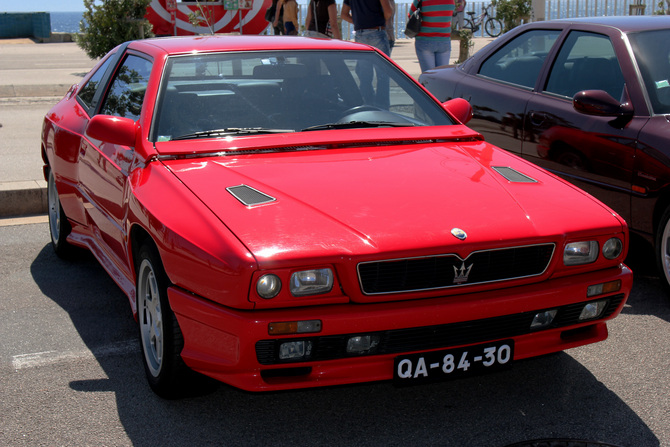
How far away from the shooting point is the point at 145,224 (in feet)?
11.0

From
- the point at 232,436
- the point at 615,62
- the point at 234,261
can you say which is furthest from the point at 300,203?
the point at 615,62

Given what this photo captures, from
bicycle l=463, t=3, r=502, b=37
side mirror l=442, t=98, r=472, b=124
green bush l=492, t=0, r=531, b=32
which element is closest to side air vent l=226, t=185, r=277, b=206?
side mirror l=442, t=98, r=472, b=124

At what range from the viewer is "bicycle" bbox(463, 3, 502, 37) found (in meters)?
29.9

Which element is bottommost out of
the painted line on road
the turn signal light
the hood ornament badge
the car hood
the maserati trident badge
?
the painted line on road

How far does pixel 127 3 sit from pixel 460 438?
13793mm

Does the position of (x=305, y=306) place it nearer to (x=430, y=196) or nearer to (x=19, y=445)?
(x=430, y=196)

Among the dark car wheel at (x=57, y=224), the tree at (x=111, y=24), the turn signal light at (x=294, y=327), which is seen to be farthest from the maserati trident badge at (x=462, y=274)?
the tree at (x=111, y=24)

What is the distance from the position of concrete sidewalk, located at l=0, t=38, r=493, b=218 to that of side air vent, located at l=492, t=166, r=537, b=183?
4.31m

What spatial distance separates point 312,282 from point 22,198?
4.53 meters

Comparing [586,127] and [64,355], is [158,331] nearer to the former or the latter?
[64,355]

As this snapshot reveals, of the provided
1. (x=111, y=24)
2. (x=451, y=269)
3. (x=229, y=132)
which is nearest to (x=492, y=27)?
(x=111, y=24)

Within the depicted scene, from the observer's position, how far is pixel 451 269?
9.86 feet

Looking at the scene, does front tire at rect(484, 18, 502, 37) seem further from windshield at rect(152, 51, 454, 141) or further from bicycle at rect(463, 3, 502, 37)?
windshield at rect(152, 51, 454, 141)

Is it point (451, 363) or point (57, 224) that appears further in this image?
point (57, 224)
